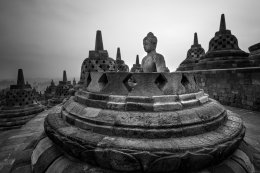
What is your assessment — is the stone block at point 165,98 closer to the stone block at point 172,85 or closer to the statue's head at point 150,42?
the stone block at point 172,85

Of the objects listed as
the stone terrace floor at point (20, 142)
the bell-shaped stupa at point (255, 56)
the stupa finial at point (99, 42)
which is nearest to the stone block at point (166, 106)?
the stone terrace floor at point (20, 142)

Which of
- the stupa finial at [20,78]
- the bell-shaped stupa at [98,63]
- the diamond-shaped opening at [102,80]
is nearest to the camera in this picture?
the diamond-shaped opening at [102,80]

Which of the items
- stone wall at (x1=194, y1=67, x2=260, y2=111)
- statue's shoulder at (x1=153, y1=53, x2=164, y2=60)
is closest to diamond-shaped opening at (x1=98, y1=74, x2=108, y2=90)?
statue's shoulder at (x1=153, y1=53, x2=164, y2=60)

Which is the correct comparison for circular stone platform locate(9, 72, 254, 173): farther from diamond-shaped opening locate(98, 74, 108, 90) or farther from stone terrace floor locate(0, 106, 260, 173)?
stone terrace floor locate(0, 106, 260, 173)

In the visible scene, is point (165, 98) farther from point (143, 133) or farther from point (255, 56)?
point (255, 56)

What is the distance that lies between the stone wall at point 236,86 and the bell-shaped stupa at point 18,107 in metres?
10.2

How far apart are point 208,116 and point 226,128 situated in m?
0.37

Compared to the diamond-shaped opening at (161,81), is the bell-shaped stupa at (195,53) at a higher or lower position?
higher

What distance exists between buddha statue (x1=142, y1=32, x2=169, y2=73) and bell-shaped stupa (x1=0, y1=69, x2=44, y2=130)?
8787 mm

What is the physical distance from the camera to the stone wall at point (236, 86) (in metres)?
6.07

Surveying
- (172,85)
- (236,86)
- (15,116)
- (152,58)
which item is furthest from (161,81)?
(15,116)

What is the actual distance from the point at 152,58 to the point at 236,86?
642 cm

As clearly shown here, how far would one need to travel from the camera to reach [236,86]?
695cm

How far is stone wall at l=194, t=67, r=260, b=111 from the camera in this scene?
607 cm
